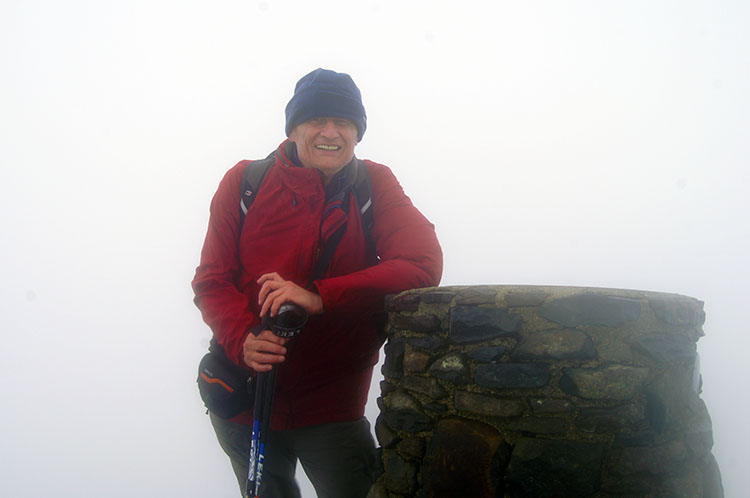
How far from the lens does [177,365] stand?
84250 mm

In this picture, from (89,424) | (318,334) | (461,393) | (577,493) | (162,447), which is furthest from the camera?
(89,424)

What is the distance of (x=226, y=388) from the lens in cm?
293

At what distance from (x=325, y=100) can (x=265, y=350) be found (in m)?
1.33

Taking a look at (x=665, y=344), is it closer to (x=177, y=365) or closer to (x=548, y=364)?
(x=548, y=364)

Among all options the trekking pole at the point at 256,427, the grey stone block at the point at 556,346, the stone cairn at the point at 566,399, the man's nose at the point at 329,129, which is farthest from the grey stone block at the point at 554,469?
the man's nose at the point at 329,129

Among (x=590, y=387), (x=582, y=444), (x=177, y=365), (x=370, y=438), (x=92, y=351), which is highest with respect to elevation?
(x=590, y=387)

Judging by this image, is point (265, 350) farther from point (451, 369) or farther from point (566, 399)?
point (566, 399)

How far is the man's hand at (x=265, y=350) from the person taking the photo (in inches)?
105

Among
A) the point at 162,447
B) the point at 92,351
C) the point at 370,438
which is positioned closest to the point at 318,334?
the point at 370,438

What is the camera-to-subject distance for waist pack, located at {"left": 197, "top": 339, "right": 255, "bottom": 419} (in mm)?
2934

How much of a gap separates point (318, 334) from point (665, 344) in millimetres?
1667

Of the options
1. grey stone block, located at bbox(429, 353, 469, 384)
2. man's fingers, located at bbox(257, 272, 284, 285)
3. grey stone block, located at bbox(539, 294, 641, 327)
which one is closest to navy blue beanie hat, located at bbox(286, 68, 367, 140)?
man's fingers, located at bbox(257, 272, 284, 285)

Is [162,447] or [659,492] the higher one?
[659,492]

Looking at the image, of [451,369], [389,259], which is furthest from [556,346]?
[389,259]
